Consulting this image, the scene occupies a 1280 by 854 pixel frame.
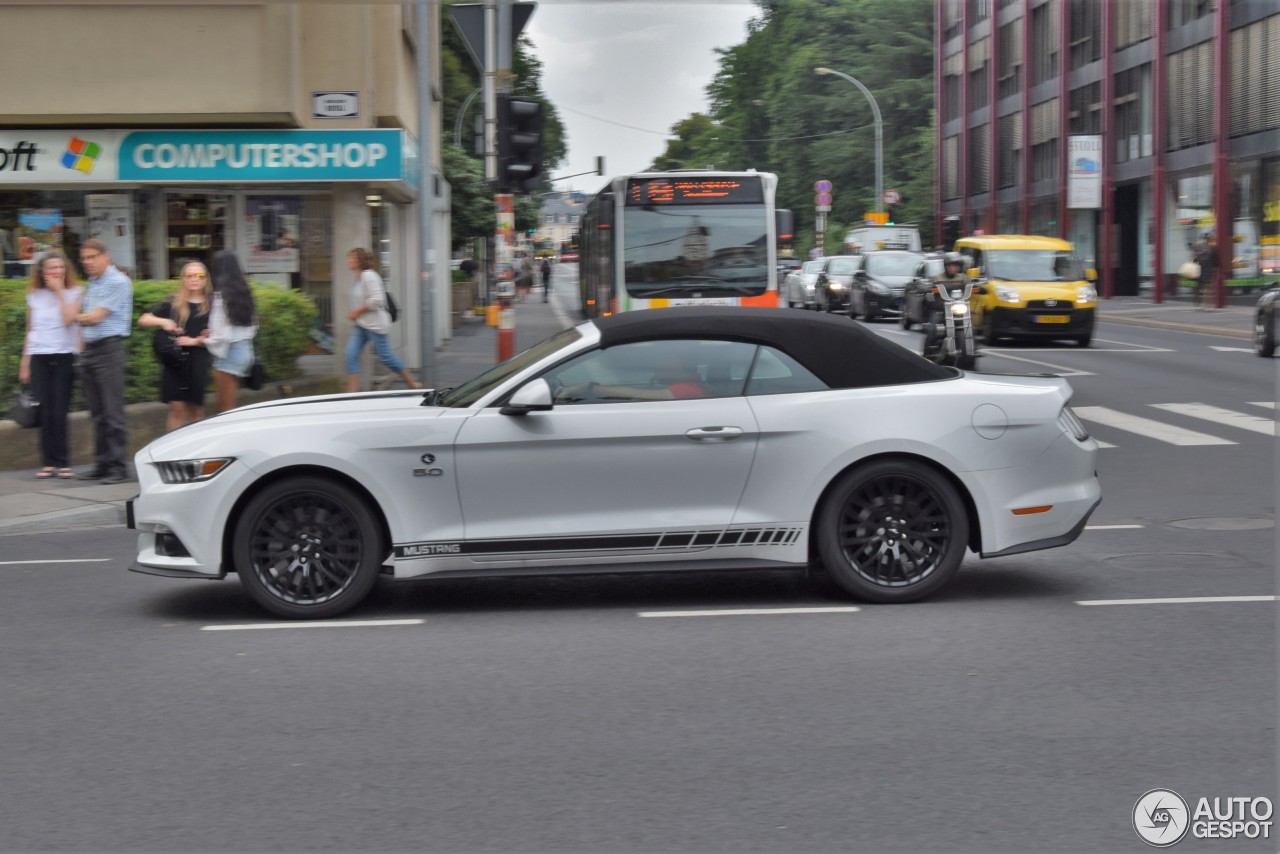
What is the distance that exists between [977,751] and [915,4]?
79190mm

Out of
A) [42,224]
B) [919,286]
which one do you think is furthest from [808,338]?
[919,286]

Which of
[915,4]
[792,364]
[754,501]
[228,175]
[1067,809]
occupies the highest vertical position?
[915,4]

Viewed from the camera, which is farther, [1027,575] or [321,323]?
[321,323]

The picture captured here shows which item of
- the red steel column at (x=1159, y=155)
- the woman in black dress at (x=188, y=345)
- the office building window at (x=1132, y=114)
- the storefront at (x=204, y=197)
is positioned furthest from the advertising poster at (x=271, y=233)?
the office building window at (x=1132, y=114)

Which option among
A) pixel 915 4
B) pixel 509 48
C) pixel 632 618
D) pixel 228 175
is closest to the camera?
pixel 632 618

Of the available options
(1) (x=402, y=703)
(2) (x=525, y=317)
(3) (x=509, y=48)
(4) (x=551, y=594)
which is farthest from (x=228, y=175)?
(2) (x=525, y=317)

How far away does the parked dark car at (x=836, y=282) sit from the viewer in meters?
39.4

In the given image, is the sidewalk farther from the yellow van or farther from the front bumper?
the front bumper

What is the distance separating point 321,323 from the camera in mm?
19844

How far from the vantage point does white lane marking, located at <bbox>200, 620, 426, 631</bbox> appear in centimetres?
717

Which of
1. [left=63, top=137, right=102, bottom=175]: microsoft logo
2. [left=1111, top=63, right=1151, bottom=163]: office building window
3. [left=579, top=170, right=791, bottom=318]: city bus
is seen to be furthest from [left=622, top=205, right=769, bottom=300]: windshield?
[left=1111, top=63, right=1151, bottom=163]: office building window

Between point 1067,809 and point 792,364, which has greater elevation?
point 792,364

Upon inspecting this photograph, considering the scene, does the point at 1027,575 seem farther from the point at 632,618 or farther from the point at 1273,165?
the point at 1273,165

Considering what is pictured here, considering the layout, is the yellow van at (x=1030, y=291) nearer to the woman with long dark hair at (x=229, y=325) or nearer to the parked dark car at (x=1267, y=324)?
the parked dark car at (x=1267, y=324)
